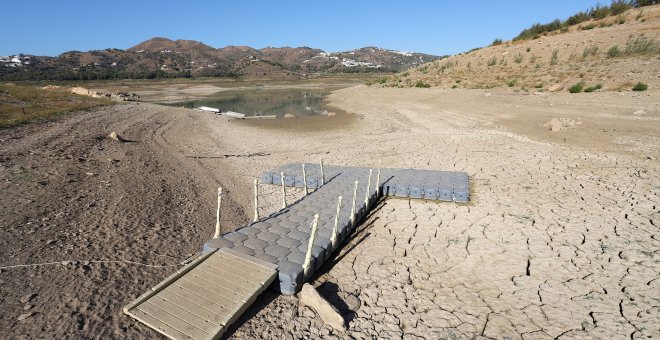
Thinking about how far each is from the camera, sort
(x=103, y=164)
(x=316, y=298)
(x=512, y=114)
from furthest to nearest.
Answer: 1. (x=512, y=114)
2. (x=103, y=164)
3. (x=316, y=298)

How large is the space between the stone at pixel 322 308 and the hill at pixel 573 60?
1103 inches

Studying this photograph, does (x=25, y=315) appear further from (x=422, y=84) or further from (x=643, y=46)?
(x=643, y=46)

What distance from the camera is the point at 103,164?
40.5ft

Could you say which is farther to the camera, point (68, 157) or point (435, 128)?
point (435, 128)

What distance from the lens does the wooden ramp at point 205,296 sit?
4.58m

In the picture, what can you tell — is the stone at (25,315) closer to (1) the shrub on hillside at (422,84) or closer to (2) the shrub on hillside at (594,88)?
(2) the shrub on hillside at (594,88)

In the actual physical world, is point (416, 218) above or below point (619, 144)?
below

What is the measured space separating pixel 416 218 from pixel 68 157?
1311cm

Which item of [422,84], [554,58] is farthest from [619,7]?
[422,84]

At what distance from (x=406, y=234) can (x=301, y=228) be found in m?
2.70

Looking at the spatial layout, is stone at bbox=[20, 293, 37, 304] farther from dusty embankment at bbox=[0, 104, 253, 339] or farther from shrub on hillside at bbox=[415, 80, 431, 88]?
shrub on hillside at bbox=[415, 80, 431, 88]

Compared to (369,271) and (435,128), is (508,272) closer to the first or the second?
(369,271)

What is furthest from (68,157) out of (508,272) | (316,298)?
(508,272)

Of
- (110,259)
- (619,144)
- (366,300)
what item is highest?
(619,144)
